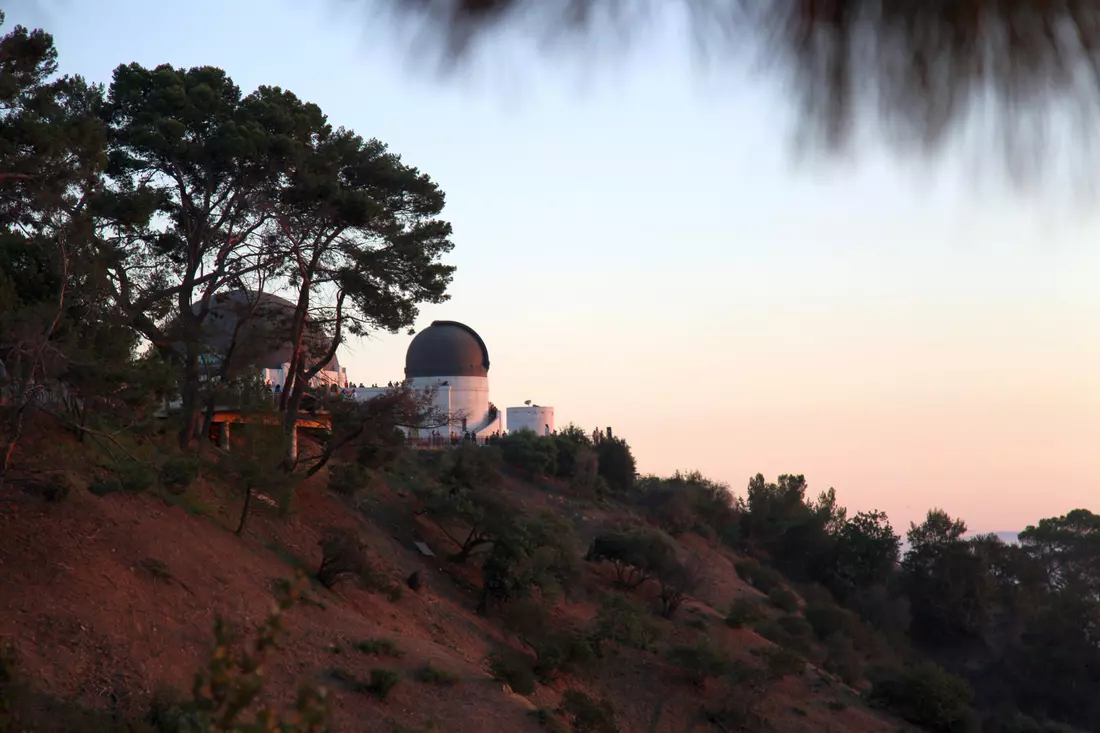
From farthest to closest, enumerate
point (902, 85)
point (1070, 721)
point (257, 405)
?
point (1070, 721)
point (257, 405)
point (902, 85)

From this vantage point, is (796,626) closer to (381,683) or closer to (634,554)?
(634,554)

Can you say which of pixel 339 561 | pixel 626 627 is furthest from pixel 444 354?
pixel 339 561

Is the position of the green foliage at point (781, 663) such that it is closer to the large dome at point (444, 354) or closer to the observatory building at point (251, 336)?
the observatory building at point (251, 336)

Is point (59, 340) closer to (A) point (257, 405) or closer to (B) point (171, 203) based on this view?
(A) point (257, 405)

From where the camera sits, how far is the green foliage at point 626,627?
23.6m

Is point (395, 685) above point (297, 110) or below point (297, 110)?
below

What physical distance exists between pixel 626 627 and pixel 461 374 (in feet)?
94.8

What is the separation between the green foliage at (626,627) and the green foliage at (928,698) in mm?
6784

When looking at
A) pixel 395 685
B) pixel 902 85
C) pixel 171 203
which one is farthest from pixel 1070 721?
pixel 902 85

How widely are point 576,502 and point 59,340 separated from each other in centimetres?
2864

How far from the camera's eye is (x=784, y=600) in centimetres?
3675

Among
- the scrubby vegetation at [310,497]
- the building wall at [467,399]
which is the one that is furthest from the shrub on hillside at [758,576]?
the building wall at [467,399]

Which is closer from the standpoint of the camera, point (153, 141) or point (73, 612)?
point (73, 612)

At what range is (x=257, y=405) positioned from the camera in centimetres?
1941
